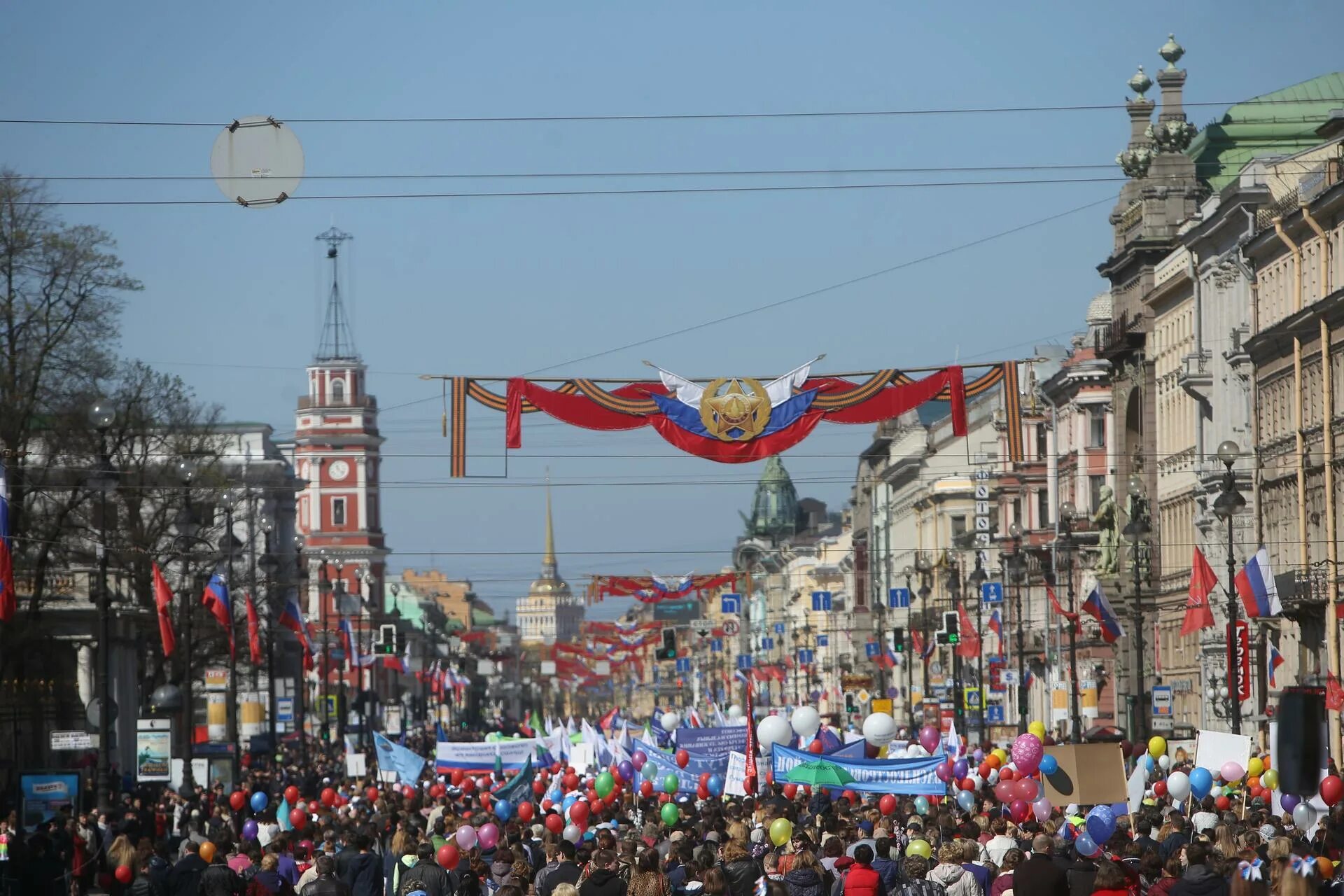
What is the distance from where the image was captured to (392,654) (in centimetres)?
7962

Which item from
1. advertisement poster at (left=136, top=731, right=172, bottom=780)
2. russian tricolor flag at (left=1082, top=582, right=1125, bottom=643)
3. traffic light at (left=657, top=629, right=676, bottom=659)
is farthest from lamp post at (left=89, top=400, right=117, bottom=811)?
traffic light at (left=657, top=629, right=676, bottom=659)

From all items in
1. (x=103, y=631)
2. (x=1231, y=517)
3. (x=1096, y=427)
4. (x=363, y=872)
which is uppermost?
(x=1096, y=427)

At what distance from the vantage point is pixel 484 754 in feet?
143

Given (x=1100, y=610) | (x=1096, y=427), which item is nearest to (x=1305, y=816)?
(x=1100, y=610)

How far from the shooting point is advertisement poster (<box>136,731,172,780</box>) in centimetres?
3872

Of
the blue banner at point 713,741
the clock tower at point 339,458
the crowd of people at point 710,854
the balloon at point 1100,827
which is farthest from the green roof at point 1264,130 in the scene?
the clock tower at point 339,458

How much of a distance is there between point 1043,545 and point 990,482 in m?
12.7

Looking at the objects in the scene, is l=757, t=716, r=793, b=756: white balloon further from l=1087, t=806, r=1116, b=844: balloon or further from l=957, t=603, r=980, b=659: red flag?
l=957, t=603, r=980, b=659: red flag

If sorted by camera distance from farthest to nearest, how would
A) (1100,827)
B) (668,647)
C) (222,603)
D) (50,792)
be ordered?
(668,647) → (222,603) → (50,792) → (1100,827)

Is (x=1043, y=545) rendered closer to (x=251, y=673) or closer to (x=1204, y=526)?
(x=1204, y=526)

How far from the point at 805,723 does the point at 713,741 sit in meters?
2.19

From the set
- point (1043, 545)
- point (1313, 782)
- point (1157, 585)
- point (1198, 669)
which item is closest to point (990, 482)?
point (1043, 545)

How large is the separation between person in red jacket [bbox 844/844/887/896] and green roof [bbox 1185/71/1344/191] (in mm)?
49465

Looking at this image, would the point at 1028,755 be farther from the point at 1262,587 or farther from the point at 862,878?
the point at 1262,587
